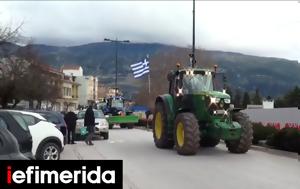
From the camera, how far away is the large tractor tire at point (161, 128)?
21078 millimetres

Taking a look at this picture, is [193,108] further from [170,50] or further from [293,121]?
[170,50]

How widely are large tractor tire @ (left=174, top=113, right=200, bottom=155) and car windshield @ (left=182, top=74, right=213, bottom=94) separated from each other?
1370 mm

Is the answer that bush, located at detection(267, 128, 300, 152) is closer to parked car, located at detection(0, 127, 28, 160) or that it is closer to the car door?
the car door

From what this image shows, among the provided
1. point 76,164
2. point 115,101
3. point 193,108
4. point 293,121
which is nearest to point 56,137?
point 193,108

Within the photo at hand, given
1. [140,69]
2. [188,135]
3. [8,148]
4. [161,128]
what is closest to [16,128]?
[188,135]

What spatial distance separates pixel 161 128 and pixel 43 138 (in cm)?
714

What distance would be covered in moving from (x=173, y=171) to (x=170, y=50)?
64.1m

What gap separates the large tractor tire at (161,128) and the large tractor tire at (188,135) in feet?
7.54

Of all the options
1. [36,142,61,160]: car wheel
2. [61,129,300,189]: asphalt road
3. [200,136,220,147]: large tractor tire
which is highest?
[36,142,61,160]: car wheel

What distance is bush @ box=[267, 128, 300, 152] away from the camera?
1881 cm

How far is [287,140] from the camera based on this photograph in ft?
63.5

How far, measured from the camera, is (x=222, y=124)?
18.6m

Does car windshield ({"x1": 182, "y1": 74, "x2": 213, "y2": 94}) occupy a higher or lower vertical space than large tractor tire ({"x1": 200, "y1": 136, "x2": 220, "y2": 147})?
higher

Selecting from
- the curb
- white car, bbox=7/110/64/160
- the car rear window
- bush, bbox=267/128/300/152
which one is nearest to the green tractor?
the curb
